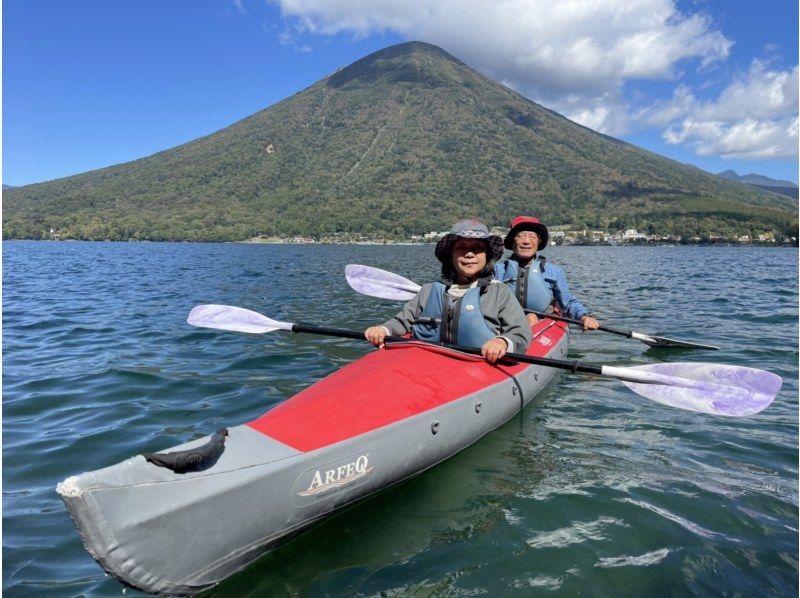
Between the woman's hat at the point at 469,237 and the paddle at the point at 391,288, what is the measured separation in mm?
3053

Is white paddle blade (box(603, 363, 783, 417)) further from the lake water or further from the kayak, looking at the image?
the kayak

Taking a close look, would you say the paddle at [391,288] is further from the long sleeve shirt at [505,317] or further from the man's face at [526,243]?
the long sleeve shirt at [505,317]

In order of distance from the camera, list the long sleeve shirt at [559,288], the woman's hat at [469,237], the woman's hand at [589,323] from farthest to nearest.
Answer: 1. the long sleeve shirt at [559,288]
2. the woman's hand at [589,323]
3. the woman's hat at [469,237]

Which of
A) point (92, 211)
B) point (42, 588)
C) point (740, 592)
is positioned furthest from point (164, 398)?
point (92, 211)

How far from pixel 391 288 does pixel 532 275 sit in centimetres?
237

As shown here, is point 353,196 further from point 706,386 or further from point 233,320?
point 706,386

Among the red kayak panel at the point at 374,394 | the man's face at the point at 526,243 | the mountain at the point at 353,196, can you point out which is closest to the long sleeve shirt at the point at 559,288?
the man's face at the point at 526,243

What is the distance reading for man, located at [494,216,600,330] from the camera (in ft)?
28.4

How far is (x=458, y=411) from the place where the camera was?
15.4ft

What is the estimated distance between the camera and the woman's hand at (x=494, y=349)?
4.95 meters

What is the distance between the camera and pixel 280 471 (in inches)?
123

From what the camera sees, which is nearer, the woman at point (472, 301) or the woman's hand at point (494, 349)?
the woman's hand at point (494, 349)

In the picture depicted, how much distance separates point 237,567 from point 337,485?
75 cm

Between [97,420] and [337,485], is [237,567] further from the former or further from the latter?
[97,420]
